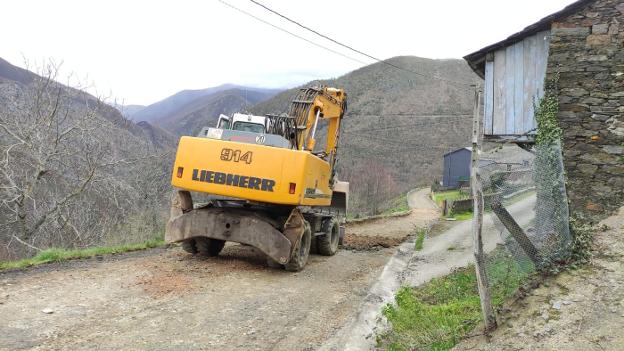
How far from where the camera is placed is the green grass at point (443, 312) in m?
5.10

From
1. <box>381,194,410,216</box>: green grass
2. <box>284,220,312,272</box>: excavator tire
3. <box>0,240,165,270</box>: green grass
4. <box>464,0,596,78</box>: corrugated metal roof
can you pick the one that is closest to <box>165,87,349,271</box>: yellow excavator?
<box>284,220,312,272</box>: excavator tire

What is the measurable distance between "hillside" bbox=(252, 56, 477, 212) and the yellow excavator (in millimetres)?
32991

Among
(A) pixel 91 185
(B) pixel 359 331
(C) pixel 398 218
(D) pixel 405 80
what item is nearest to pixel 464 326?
(B) pixel 359 331

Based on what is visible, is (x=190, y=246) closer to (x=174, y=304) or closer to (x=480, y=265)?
(x=174, y=304)

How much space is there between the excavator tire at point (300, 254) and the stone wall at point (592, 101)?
4.57 metres

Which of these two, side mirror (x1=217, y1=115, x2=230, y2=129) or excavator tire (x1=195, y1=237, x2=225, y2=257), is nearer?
excavator tire (x1=195, y1=237, x2=225, y2=257)

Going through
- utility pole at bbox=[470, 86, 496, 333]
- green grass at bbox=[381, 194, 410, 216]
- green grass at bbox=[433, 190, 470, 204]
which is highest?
utility pole at bbox=[470, 86, 496, 333]

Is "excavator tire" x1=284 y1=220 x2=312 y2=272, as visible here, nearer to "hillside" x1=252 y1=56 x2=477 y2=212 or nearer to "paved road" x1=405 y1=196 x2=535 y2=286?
"paved road" x1=405 y1=196 x2=535 y2=286

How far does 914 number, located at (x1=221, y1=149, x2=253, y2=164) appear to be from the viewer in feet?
29.2

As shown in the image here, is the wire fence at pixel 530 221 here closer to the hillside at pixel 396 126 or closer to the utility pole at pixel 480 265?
the utility pole at pixel 480 265

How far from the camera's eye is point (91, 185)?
14227mm

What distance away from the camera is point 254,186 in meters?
8.81

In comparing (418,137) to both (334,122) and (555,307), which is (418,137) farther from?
(555,307)

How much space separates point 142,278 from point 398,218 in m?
17.7
